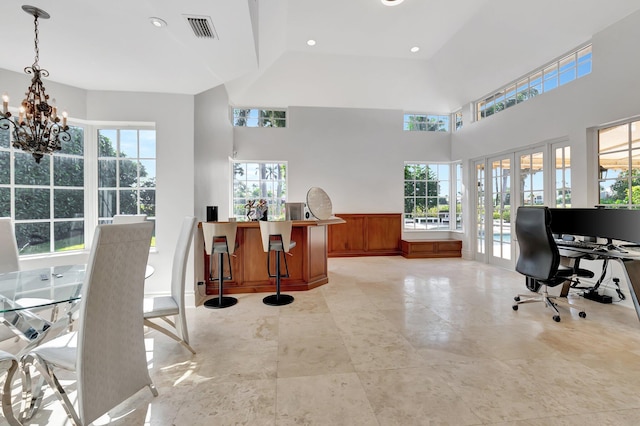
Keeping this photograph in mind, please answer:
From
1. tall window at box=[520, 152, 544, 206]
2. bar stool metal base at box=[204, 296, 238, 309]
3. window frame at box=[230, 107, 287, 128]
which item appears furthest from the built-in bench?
bar stool metal base at box=[204, 296, 238, 309]

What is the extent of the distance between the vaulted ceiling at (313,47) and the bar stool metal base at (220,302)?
2666 mm

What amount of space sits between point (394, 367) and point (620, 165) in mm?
3949

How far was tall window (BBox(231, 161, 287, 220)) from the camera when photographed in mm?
6723

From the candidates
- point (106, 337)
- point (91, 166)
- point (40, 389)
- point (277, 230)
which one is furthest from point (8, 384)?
point (91, 166)

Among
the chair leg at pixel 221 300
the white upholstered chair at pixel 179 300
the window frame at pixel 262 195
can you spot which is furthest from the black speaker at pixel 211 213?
the window frame at pixel 262 195

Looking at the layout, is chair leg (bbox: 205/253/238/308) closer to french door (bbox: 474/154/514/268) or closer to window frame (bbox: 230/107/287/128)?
window frame (bbox: 230/107/287/128)

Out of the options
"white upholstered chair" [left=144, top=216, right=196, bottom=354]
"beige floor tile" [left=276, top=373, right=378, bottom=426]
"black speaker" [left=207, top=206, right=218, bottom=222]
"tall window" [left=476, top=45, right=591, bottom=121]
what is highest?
"tall window" [left=476, top=45, right=591, bottom=121]

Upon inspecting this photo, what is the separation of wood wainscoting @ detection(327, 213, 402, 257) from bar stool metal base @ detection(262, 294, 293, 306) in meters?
3.07

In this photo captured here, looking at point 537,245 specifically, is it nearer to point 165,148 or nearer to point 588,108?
point 588,108

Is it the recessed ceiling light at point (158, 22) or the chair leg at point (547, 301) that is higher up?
the recessed ceiling light at point (158, 22)

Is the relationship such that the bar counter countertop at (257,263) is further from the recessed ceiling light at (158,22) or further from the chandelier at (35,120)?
the recessed ceiling light at (158,22)

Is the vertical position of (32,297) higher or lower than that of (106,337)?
higher

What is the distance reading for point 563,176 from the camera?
4.36m

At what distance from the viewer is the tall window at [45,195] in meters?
3.20
